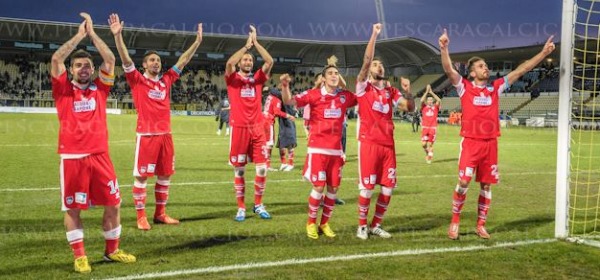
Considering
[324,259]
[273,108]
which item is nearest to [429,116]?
[273,108]

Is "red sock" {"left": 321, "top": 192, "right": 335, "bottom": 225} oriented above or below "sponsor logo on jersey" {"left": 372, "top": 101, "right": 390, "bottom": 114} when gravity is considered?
below

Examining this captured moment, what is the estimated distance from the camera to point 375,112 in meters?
6.88

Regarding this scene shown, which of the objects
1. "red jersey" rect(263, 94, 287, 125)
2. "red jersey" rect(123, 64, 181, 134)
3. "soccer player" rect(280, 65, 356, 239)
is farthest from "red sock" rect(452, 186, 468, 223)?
"red jersey" rect(263, 94, 287, 125)

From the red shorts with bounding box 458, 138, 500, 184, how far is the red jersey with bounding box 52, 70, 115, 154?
440 cm

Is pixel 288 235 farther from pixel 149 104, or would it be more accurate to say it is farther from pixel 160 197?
pixel 149 104

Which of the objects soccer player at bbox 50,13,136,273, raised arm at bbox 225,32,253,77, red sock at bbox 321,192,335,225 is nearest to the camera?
soccer player at bbox 50,13,136,273

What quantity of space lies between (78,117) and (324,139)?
3.01 metres

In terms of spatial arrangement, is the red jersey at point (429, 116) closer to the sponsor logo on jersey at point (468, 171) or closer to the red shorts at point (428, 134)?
the red shorts at point (428, 134)

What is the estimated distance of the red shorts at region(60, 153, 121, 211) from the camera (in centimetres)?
530

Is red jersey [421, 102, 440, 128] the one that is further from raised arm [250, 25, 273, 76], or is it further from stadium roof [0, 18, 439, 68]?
stadium roof [0, 18, 439, 68]

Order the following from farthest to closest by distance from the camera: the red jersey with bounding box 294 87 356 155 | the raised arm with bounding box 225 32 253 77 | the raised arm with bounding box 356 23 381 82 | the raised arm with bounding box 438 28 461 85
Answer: the raised arm with bounding box 225 32 253 77
the red jersey with bounding box 294 87 356 155
the raised arm with bounding box 438 28 461 85
the raised arm with bounding box 356 23 381 82

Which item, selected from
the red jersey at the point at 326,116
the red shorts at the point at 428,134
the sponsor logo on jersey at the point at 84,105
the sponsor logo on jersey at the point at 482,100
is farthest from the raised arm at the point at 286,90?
the red shorts at the point at 428,134

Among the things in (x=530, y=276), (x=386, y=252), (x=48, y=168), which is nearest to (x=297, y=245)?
(x=386, y=252)

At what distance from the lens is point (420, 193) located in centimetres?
1078
